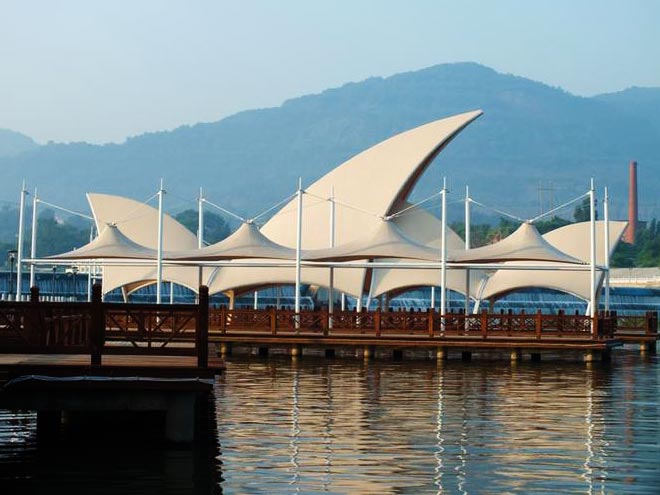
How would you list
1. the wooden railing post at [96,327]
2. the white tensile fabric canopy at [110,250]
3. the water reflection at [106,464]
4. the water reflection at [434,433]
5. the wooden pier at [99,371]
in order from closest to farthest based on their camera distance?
the water reflection at [106,464] < the water reflection at [434,433] < the wooden pier at [99,371] < the wooden railing post at [96,327] < the white tensile fabric canopy at [110,250]

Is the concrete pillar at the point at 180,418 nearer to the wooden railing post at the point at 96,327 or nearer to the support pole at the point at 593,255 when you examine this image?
the wooden railing post at the point at 96,327

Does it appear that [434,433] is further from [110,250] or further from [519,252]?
[110,250]

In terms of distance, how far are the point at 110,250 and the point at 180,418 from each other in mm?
33559

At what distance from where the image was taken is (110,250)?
50781 millimetres

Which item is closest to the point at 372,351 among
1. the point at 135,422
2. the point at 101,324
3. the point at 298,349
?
the point at 298,349

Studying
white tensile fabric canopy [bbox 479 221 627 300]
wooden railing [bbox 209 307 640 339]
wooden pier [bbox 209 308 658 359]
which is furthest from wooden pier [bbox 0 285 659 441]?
white tensile fabric canopy [bbox 479 221 627 300]

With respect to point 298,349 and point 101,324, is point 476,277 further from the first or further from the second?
point 101,324

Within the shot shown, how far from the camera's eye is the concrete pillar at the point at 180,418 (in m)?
17.7

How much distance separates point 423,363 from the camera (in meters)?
40.5

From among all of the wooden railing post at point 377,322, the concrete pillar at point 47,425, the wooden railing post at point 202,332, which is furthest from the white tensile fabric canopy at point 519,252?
the wooden railing post at point 202,332

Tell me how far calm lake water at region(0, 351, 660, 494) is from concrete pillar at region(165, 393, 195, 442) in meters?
0.23

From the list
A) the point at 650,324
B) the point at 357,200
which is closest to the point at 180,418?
the point at 357,200

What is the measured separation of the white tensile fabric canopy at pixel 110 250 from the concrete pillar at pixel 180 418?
32496mm

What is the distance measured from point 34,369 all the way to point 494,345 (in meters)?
26.4
